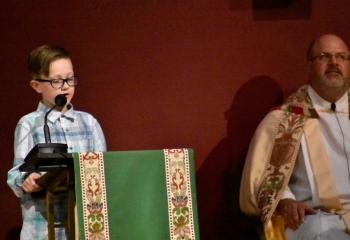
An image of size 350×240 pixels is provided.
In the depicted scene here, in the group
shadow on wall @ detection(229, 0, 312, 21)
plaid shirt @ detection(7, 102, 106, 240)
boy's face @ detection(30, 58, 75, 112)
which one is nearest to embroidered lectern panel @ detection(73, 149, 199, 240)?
plaid shirt @ detection(7, 102, 106, 240)

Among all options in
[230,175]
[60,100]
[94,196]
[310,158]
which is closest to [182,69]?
[230,175]

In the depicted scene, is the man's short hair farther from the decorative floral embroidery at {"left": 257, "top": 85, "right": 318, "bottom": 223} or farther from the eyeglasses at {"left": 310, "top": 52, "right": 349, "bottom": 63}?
the eyeglasses at {"left": 310, "top": 52, "right": 349, "bottom": 63}

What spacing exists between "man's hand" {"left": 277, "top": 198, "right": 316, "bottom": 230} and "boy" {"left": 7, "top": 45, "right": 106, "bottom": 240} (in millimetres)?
928

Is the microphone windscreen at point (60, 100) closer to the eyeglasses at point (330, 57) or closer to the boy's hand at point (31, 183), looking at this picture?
the boy's hand at point (31, 183)

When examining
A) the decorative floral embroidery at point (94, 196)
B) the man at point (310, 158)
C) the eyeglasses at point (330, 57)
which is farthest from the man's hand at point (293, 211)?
the decorative floral embroidery at point (94, 196)

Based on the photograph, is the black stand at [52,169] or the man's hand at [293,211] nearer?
the black stand at [52,169]

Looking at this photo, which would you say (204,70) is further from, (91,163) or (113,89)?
(91,163)

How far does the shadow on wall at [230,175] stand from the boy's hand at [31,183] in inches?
51.4

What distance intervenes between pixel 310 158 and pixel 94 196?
1313 mm

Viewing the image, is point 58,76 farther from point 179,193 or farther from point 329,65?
point 329,65

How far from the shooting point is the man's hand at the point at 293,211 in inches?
117

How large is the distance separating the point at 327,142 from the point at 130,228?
1352 mm

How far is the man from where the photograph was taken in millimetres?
3020

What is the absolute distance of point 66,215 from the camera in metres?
2.74
